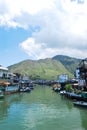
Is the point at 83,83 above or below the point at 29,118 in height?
above

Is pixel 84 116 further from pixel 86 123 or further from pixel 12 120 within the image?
pixel 12 120

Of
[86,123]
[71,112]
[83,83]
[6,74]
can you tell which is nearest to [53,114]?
[71,112]

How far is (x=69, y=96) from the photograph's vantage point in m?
95.8

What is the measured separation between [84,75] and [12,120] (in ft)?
Result: 176

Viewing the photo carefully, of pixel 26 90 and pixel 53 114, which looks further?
pixel 26 90

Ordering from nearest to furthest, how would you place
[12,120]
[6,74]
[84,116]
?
[12,120]
[84,116]
[6,74]

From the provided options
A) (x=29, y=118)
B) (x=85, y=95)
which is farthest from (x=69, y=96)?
(x=29, y=118)

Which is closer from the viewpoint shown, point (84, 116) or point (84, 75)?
point (84, 116)

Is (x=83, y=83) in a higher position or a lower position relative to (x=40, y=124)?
higher

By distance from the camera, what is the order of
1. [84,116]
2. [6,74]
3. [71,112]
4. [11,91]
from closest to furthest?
1. [84,116]
2. [71,112]
3. [11,91]
4. [6,74]

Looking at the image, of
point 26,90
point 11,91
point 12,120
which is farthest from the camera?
point 26,90

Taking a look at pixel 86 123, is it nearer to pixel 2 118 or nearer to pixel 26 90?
pixel 2 118

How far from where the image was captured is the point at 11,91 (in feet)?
392

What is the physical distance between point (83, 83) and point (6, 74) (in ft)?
191
